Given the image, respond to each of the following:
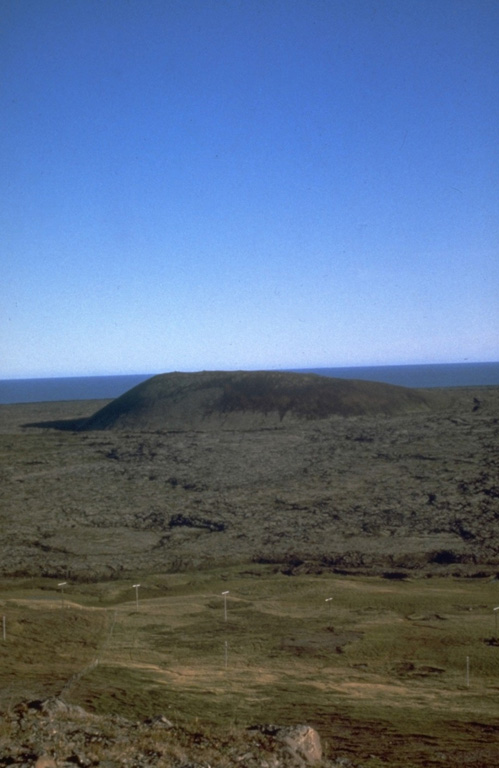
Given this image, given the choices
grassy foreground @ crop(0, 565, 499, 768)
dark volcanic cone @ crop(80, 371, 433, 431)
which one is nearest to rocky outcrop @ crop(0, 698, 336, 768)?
grassy foreground @ crop(0, 565, 499, 768)

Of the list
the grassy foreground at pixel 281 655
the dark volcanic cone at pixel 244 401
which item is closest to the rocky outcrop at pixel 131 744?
the grassy foreground at pixel 281 655

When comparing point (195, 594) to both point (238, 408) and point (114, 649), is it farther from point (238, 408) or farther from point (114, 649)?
point (238, 408)

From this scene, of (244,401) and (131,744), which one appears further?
(244,401)

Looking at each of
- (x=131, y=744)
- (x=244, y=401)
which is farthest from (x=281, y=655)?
(x=244, y=401)

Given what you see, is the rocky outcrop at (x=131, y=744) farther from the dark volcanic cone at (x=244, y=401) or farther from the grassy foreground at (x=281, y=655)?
the dark volcanic cone at (x=244, y=401)

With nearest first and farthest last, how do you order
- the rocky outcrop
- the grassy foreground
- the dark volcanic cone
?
the rocky outcrop → the grassy foreground → the dark volcanic cone

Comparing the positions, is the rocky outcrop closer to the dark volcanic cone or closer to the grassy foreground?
the grassy foreground

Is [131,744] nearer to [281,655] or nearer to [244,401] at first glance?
[281,655]
